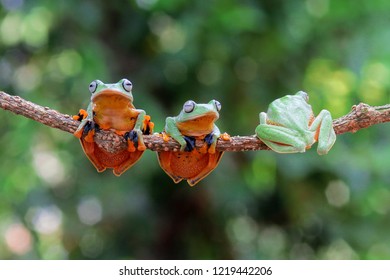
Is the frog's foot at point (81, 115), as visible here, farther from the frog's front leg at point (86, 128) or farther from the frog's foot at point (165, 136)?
the frog's foot at point (165, 136)

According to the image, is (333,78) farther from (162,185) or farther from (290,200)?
(162,185)

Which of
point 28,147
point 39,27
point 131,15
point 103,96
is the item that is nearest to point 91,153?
point 103,96

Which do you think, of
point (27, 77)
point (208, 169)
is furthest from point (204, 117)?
point (27, 77)

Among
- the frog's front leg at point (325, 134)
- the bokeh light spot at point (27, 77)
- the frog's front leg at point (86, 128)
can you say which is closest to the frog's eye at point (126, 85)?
the frog's front leg at point (86, 128)

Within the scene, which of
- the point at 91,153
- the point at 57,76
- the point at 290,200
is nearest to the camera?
the point at 91,153

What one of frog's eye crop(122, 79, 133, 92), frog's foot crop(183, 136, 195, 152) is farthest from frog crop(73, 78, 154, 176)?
frog's foot crop(183, 136, 195, 152)

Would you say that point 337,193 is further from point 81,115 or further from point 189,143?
point 81,115
